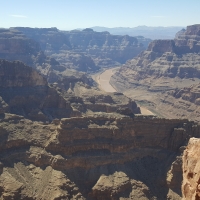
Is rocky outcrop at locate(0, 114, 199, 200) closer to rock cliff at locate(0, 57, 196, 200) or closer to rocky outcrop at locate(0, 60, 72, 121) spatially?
rock cliff at locate(0, 57, 196, 200)

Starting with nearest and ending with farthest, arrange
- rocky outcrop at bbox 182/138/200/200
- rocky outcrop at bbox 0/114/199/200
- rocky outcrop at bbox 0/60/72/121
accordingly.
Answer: rocky outcrop at bbox 182/138/200/200 → rocky outcrop at bbox 0/114/199/200 → rocky outcrop at bbox 0/60/72/121

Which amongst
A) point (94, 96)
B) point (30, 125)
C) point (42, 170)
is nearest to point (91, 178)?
point (42, 170)

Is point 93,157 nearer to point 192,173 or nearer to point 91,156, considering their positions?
point 91,156

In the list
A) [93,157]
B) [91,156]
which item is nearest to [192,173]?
[93,157]

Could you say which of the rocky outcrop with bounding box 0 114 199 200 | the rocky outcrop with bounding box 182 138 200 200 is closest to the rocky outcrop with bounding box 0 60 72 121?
the rocky outcrop with bounding box 0 114 199 200

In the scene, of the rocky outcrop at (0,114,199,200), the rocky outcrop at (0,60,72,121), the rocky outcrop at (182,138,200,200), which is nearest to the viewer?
the rocky outcrop at (182,138,200,200)

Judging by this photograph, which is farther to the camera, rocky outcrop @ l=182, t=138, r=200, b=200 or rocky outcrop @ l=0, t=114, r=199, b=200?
rocky outcrop @ l=0, t=114, r=199, b=200

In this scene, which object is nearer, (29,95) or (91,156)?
(91,156)

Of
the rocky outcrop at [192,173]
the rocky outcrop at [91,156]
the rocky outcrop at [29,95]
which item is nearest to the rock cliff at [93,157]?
the rocky outcrop at [91,156]

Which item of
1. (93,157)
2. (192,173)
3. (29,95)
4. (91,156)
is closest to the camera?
(192,173)
